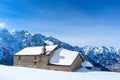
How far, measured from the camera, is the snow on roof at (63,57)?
176ft

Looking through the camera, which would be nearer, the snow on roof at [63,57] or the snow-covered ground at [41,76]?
the snow-covered ground at [41,76]

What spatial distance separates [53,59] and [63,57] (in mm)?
2560

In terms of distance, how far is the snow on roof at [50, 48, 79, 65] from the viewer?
53531mm

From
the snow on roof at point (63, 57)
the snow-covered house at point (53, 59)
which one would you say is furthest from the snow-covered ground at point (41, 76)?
the snow on roof at point (63, 57)

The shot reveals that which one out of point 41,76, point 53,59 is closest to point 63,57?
point 53,59

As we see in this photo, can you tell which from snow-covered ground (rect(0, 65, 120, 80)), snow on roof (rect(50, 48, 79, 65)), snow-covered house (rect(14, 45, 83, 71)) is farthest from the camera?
snow on roof (rect(50, 48, 79, 65))

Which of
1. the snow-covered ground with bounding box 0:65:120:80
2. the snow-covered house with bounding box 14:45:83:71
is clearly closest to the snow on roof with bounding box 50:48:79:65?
the snow-covered house with bounding box 14:45:83:71

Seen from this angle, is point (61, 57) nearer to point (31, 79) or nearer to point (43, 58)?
point (43, 58)

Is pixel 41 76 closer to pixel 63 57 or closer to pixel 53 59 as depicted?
pixel 63 57

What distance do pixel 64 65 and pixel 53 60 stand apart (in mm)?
4425

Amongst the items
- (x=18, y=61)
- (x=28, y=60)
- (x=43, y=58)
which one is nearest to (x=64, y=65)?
(x=43, y=58)

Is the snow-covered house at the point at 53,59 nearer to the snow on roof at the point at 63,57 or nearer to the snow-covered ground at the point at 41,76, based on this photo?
the snow on roof at the point at 63,57

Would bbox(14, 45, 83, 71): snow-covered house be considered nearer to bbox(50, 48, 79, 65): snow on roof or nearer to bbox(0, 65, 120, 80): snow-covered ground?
bbox(50, 48, 79, 65): snow on roof

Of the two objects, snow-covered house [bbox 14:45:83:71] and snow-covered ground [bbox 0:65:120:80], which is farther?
snow-covered house [bbox 14:45:83:71]
